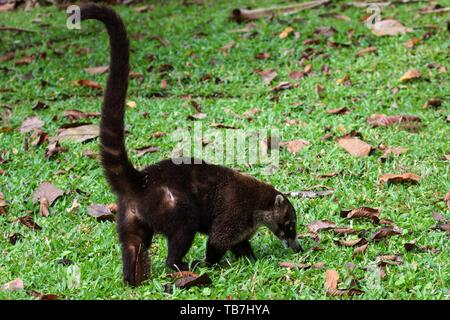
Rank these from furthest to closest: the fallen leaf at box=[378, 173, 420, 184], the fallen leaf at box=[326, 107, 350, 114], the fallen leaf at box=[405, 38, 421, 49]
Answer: the fallen leaf at box=[405, 38, 421, 49], the fallen leaf at box=[326, 107, 350, 114], the fallen leaf at box=[378, 173, 420, 184]

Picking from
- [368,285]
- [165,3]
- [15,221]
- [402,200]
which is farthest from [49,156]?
[165,3]

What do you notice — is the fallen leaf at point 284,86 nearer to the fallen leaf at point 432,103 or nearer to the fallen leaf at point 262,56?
the fallen leaf at point 262,56

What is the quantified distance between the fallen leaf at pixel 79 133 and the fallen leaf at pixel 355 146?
2.45 metres

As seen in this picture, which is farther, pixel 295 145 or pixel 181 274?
pixel 295 145

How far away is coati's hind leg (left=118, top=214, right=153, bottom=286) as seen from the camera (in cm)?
469

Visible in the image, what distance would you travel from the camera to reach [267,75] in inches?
384

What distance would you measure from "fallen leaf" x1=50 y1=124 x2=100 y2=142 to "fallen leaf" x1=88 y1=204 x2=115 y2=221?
177 centimetres

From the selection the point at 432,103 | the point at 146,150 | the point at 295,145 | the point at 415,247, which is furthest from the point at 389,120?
the point at 415,247

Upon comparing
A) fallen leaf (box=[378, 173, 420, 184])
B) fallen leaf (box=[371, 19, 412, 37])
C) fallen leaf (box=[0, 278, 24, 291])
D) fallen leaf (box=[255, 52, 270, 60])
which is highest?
fallen leaf (box=[0, 278, 24, 291])

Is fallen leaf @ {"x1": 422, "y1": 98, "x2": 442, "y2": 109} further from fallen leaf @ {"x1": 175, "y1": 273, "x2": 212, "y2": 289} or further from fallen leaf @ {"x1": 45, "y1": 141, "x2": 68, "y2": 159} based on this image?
fallen leaf @ {"x1": 175, "y1": 273, "x2": 212, "y2": 289}

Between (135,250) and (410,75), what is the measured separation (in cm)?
540

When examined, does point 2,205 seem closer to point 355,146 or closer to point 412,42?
point 355,146

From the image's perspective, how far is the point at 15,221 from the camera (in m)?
5.86

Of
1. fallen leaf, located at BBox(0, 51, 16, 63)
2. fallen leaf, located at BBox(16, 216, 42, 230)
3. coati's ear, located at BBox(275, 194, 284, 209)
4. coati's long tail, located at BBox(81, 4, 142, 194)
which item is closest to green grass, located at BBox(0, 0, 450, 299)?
fallen leaf, located at BBox(16, 216, 42, 230)
